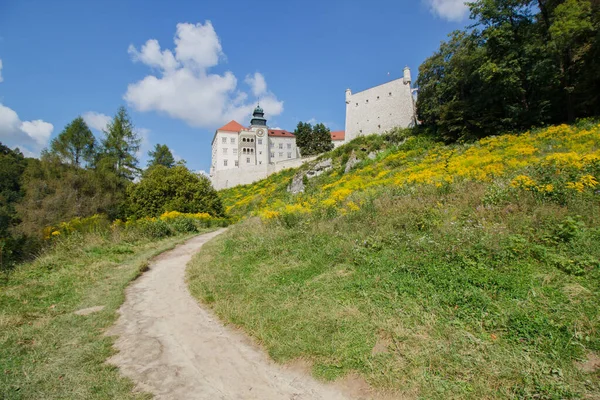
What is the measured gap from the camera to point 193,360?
3.71 m

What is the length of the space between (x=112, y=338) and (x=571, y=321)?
19.5ft

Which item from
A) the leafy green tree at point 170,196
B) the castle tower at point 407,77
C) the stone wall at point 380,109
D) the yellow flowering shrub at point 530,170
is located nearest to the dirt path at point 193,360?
the yellow flowering shrub at point 530,170

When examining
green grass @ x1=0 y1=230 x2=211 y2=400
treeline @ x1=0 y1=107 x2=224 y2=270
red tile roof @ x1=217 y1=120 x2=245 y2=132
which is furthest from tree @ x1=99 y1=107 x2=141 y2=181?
red tile roof @ x1=217 y1=120 x2=245 y2=132

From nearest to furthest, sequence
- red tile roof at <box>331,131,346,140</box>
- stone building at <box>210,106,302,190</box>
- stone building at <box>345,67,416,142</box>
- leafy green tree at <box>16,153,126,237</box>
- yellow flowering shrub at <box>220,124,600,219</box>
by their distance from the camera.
A: yellow flowering shrub at <box>220,124,600,219</box>
leafy green tree at <box>16,153,126,237</box>
stone building at <box>345,67,416,142</box>
stone building at <box>210,106,302,190</box>
red tile roof at <box>331,131,346,140</box>

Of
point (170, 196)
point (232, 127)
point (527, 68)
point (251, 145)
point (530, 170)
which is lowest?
point (530, 170)

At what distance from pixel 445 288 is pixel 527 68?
20.8 m

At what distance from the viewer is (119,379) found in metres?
3.24

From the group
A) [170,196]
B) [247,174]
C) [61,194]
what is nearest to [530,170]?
[170,196]

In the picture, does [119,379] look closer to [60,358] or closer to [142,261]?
[60,358]

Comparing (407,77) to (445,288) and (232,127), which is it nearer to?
(445,288)

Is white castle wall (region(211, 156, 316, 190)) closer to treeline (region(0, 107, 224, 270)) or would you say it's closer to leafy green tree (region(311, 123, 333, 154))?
leafy green tree (region(311, 123, 333, 154))

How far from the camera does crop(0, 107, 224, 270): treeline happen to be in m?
20.7

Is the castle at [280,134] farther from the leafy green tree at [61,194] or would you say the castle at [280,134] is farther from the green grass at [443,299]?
the green grass at [443,299]

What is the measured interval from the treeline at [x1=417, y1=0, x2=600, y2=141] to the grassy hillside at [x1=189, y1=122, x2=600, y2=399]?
13.7 meters
